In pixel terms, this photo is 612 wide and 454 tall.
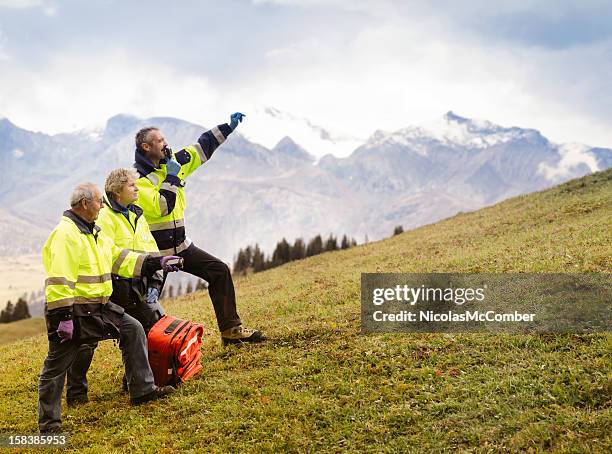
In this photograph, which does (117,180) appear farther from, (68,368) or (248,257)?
(248,257)

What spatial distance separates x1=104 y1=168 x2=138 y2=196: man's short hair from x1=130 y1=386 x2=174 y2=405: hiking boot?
4019 mm

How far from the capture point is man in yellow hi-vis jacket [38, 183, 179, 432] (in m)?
9.34

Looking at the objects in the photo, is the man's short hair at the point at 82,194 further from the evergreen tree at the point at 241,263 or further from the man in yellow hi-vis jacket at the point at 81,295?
the evergreen tree at the point at 241,263

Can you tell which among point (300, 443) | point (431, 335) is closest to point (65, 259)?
point (300, 443)

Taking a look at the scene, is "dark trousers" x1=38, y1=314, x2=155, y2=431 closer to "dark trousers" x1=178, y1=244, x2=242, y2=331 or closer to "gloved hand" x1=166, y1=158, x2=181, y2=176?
"dark trousers" x1=178, y1=244, x2=242, y2=331

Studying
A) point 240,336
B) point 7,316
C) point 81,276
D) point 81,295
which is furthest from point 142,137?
point 7,316

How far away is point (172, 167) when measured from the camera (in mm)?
11734

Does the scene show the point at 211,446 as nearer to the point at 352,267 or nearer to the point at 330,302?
the point at 330,302

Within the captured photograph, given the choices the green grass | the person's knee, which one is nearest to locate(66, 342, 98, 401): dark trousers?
the person's knee

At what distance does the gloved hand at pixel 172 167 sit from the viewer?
11.7 metres

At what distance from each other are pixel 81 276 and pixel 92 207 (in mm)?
1239

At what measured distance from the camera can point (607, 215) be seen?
2417 cm

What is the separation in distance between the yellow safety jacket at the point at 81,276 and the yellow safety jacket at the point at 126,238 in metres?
0.27

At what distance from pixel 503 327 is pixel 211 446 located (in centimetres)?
645
